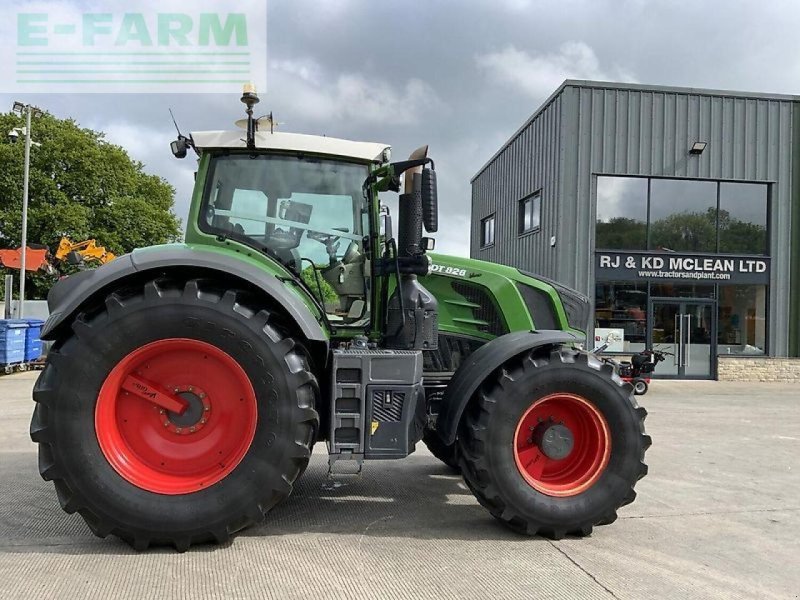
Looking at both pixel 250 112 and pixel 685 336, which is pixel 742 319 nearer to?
pixel 685 336

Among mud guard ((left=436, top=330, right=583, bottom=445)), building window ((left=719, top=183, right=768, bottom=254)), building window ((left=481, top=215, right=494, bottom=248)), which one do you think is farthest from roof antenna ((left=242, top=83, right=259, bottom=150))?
building window ((left=481, top=215, right=494, bottom=248))

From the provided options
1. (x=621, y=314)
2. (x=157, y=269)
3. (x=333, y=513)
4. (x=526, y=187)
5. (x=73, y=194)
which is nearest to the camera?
(x=157, y=269)

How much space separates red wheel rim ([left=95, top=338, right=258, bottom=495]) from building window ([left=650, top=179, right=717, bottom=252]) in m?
14.6

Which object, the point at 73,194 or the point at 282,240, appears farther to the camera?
the point at 73,194

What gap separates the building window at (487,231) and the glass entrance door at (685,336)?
7.82m

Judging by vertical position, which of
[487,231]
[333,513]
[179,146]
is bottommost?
[333,513]

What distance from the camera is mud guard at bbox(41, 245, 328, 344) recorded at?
382cm

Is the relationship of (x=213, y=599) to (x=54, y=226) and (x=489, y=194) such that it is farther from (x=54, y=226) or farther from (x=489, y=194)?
(x=54, y=226)

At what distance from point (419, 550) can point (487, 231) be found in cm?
2038

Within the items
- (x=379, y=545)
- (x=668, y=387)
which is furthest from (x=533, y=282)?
(x=668, y=387)

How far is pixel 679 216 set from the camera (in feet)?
53.8

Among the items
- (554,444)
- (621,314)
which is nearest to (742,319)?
(621,314)

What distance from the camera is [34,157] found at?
30797 millimetres

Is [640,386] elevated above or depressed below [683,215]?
below
